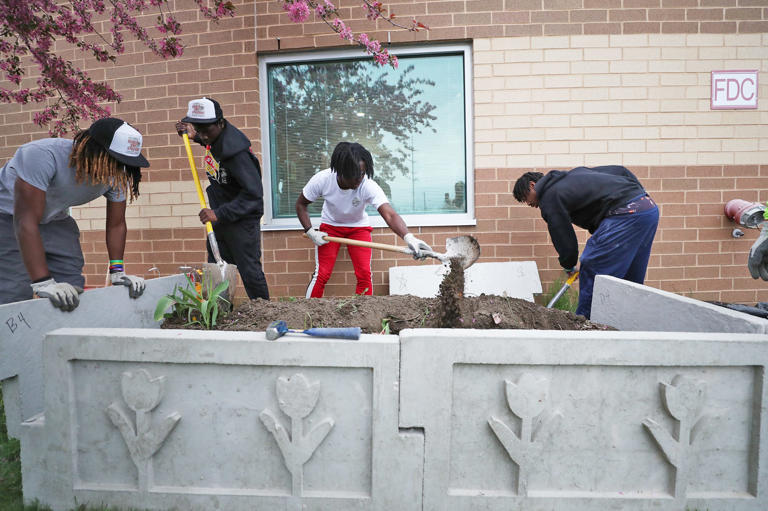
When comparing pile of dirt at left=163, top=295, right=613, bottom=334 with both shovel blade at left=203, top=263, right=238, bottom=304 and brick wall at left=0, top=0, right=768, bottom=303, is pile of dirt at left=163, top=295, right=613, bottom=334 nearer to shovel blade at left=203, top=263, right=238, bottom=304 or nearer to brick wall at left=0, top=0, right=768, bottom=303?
shovel blade at left=203, top=263, right=238, bottom=304

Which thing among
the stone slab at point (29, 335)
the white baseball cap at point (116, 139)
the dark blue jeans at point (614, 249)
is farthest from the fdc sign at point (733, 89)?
the stone slab at point (29, 335)

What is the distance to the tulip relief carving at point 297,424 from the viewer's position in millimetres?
1300

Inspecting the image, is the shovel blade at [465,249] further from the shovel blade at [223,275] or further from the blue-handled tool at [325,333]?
the blue-handled tool at [325,333]

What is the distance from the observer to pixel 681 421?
1273 millimetres

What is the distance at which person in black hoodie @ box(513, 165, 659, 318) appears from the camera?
281 cm

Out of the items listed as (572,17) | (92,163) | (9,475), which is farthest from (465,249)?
(572,17)

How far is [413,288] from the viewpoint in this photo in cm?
410

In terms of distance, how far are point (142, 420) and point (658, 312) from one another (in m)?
2.19

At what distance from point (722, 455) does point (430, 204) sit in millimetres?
3387

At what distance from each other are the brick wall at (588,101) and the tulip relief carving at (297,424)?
305 centimetres

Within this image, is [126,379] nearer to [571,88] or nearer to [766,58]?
[571,88]

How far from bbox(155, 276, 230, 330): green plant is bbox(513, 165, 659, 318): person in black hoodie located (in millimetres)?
2357

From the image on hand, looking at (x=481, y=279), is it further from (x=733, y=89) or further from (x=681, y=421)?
(x=733, y=89)

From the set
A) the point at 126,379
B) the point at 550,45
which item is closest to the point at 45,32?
the point at 126,379
